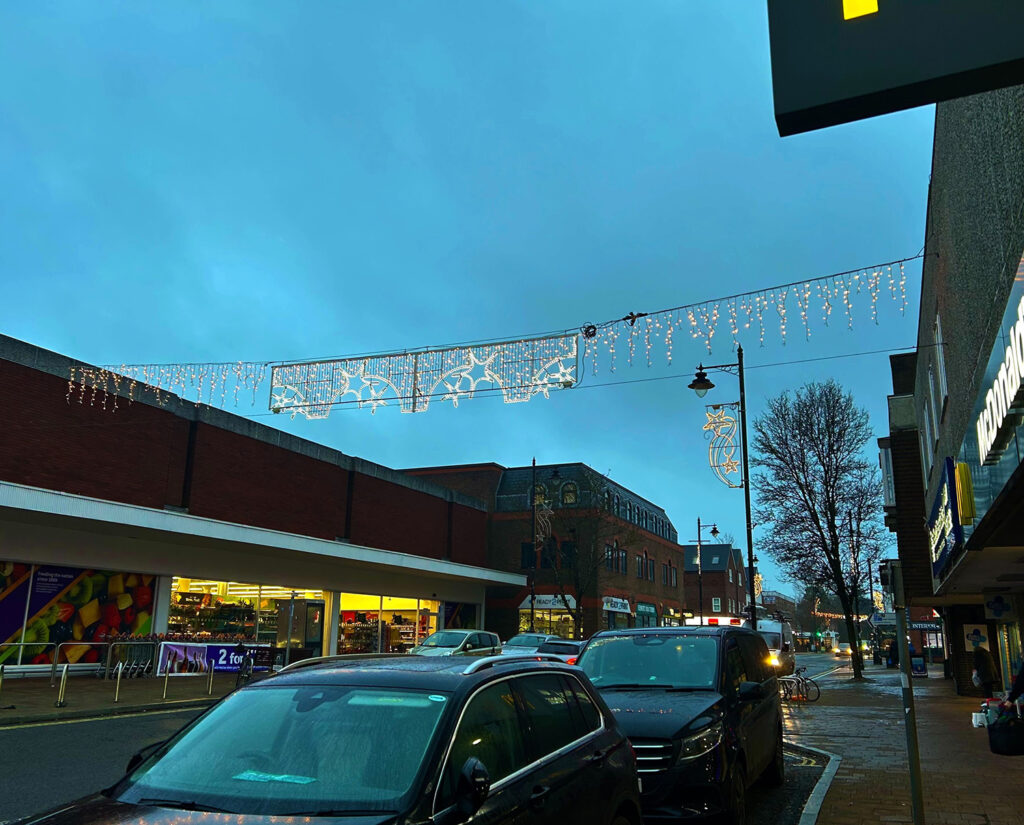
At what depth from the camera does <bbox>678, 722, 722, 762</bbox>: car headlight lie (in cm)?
654

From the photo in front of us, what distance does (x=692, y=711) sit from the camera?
277 inches

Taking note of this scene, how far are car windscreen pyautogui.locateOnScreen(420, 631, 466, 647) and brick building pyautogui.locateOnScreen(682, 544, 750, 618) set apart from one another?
60.7 m

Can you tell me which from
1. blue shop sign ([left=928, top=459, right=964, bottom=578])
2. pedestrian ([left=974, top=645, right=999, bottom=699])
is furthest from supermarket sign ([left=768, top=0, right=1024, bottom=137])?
pedestrian ([left=974, top=645, right=999, bottom=699])

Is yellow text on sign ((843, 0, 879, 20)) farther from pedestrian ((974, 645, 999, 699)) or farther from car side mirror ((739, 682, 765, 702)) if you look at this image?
pedestrian ((974, 645, 999, 699))

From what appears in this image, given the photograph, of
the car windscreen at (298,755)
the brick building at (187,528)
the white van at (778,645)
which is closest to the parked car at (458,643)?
the brick building at (187,528)

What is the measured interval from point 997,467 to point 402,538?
3265cm

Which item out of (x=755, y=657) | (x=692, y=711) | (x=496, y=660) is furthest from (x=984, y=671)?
(x=496, y=660)

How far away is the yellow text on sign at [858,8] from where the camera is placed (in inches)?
160

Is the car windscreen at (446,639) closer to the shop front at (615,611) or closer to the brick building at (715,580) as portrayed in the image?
the shop front at (615,611)

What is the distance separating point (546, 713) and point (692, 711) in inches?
108

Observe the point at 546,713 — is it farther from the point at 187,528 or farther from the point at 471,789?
the point at 187,528

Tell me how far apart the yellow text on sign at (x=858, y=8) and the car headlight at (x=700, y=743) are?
510 cm

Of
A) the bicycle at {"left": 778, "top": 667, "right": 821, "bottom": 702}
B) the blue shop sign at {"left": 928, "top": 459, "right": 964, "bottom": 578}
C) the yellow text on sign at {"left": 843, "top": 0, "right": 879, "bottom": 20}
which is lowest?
the bicycle at {"left": 778, "top": 667, "right": 821, "bottom": 702}

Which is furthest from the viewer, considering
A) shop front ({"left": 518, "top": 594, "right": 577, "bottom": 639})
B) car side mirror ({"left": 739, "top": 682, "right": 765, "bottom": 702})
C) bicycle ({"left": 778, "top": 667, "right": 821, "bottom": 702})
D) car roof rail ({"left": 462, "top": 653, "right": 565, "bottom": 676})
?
shop front ({"left": 518, "top": 594, "right": 577, "bottom": 639})
